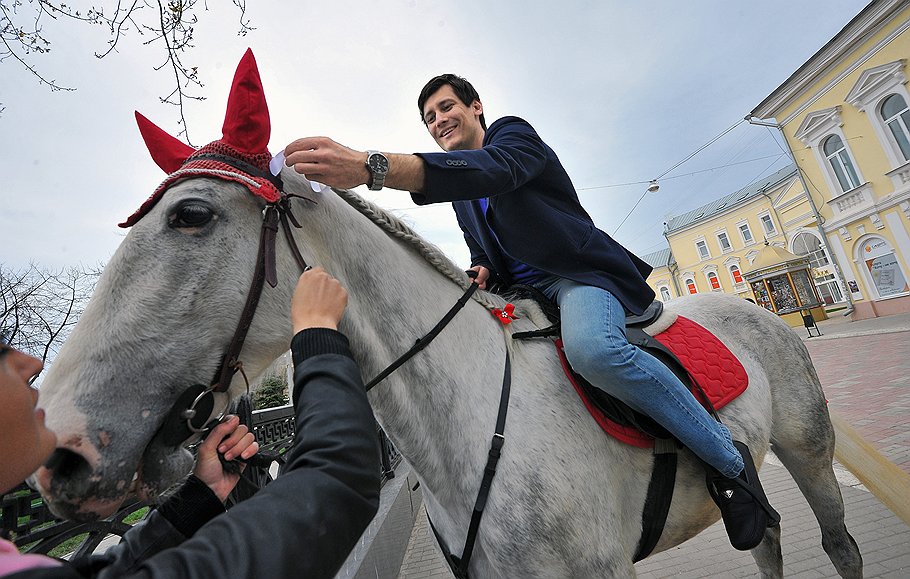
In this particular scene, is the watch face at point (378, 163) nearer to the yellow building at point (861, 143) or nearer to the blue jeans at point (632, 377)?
the blue jeans at point (632, 377)

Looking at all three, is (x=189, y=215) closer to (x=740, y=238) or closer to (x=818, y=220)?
(x=818, y=220)

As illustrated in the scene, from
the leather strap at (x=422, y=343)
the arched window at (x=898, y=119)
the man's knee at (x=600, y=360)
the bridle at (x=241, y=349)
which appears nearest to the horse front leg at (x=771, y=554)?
the man's knee at (x=600, y=360)

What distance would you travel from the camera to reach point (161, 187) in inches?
56.4

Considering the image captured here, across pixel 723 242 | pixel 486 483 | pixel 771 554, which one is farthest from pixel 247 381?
pixel 723 242

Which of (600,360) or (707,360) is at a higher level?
(600,360)

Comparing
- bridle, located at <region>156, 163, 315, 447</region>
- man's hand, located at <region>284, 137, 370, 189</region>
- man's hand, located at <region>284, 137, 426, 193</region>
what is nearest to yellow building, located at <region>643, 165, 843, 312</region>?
man's hand, located at <region>284, 137, 426, 193</region>

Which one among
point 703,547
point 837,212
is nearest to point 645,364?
point 703,547

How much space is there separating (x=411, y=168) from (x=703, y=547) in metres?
4.86

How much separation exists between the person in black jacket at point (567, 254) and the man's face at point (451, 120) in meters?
0.38

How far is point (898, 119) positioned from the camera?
55.3 feet

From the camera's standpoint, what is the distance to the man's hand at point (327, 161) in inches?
55.0

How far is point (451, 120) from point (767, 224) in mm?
41089

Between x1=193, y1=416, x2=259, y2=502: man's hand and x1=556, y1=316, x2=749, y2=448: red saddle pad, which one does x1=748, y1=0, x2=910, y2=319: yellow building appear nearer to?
x1=556, y1=316, x2=749, y2=448: red saddle pad

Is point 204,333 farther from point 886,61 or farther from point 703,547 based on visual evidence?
point 886,61
